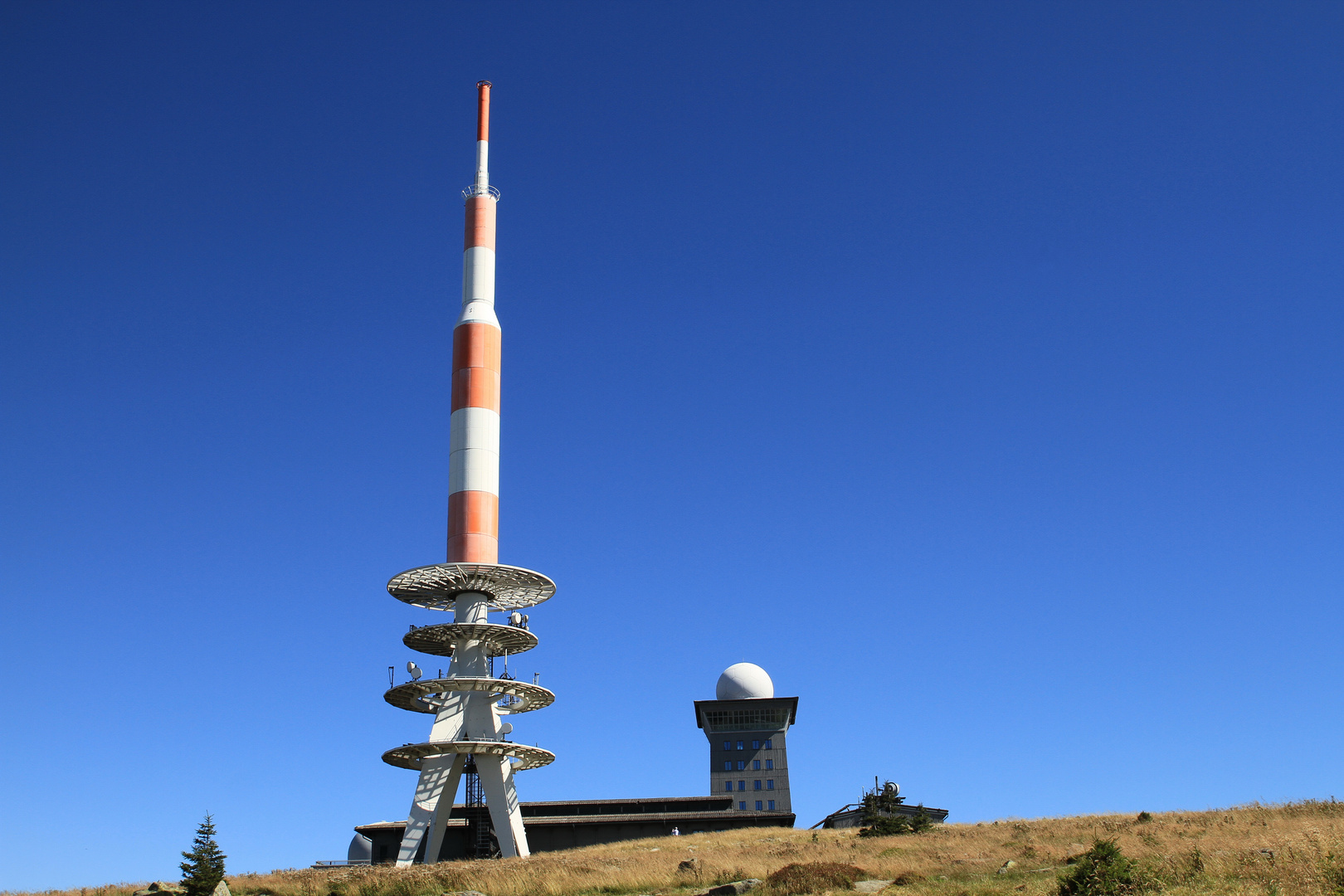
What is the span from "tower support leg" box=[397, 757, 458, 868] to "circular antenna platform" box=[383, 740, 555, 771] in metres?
0.47

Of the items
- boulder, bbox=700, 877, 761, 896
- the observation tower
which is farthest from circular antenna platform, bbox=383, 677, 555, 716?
boulder, bbox=700, 877, 761, 896

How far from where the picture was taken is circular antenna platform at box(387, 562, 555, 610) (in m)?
57.7

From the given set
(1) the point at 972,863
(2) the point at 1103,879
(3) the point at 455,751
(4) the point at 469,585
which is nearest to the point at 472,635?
(4) the point at 469,585

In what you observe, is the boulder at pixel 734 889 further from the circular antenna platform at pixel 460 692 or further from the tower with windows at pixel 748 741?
the tower with windows at pixel 748 741

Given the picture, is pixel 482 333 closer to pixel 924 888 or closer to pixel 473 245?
pixel 473 245

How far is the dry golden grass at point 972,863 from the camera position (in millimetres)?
19953

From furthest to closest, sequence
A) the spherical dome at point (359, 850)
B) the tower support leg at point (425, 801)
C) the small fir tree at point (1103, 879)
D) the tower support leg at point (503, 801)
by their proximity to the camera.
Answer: the spherical dome at point (359, 850)
the tower support leg at point (503, 801)
the tower support leg at point (425, 801)
the small fir tree at point (1103, 879)

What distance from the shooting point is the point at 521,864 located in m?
35.8

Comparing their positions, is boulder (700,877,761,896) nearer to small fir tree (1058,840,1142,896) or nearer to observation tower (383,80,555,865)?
small fir tree (1058,840,1142,896)

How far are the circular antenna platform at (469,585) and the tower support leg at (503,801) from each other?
29.6ft

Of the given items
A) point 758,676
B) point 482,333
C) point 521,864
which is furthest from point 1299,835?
point 758,676

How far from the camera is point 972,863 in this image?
27484 mm

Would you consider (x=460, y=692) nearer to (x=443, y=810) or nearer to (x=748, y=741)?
(x=443, y=810)

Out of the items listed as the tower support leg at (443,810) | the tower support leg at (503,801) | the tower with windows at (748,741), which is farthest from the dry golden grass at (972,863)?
the tower with windows at (748,741)
